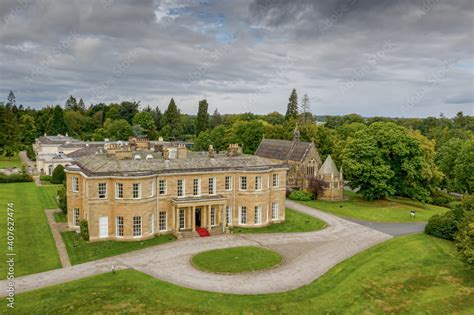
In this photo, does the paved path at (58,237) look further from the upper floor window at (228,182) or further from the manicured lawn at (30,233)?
the upper floor window at (228,182)

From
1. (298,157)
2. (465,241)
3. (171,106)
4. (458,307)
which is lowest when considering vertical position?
(458,307)

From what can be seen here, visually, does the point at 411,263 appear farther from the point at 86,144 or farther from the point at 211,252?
the point at 86,144

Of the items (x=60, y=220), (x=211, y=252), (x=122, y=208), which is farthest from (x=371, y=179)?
(x=60, y=220)

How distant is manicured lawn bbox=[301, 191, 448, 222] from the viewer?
173 feet

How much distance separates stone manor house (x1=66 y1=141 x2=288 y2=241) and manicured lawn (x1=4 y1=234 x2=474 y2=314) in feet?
30.1

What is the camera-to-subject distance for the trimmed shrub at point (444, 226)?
137 feet

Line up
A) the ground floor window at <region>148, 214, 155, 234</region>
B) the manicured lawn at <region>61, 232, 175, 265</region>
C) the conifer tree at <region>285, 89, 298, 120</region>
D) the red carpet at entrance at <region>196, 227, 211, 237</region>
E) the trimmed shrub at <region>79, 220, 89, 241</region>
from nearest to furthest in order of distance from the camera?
1. the manicured lawn at <region>61, 232, 175, 265</region>
2. the trimmed shrub at <region>79, 220, 89, 241</region>
3. the ground floor window at <region>148, 214, 155, 234</region>
4. the red carpet at entrance at <region>196, 227, 211, 237</region>
5. the conifer tree at <region>285, 89, 298, 120</region>

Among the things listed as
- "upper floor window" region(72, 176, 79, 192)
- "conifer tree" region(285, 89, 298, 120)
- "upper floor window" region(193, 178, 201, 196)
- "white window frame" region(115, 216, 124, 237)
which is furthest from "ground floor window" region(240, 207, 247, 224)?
"conifer tree" region(285, 89, 298, 120)

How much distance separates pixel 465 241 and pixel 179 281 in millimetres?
22531

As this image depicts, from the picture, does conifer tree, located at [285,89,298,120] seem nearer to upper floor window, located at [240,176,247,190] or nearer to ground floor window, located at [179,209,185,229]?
upper floor window, located at [240,176,247,190]

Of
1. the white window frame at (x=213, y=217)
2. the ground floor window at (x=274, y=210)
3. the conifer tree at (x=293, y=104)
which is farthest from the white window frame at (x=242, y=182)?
the conifer tree at (x=293, y=104)

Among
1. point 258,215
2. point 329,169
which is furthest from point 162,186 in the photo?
point 329,169

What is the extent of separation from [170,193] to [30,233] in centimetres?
1418

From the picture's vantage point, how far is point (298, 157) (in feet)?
243
